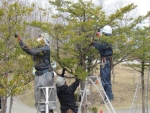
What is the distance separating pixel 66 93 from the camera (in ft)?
23.3

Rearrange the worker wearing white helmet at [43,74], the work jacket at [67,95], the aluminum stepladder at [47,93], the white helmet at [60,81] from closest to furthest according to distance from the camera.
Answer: the aluminum stepladder at [47,93] < the worker wearing white helmet at [43,74] < the white helmet at [60,81] < the work jacket at [67,95]

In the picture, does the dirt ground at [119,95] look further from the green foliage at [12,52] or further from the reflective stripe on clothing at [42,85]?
the green foliage at [12,52]

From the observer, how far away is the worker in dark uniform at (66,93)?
6.91m

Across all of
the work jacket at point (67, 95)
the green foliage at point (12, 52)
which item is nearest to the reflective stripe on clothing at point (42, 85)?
the work jacket at point (67, 95)

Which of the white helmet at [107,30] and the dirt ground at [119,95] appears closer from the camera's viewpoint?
the white helmet at [107,30]

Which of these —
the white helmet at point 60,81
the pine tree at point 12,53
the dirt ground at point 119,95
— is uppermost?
the pine tree at point 12,53

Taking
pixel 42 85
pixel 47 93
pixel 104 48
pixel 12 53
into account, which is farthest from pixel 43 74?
pixel 104 48

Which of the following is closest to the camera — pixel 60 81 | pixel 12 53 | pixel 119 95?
pixel 12 53

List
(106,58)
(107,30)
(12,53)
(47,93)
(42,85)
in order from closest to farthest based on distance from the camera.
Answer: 1. (12,53)
2. (47,93)
3. (42,85)
4. (107,30)
5. (106,58)

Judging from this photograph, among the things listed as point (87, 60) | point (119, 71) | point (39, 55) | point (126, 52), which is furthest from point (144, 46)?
point (119, 71)

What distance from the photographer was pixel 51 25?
6430 millimetres

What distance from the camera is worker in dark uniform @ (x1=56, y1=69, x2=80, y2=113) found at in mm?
6915

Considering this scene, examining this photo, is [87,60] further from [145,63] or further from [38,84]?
[145,63]

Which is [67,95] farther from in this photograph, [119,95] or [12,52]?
[119,95]
